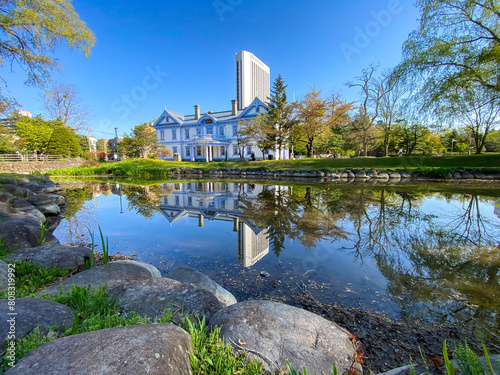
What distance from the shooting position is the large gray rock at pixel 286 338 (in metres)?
1.35

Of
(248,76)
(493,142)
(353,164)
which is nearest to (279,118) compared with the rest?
(353,164)

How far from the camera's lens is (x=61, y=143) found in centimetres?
2809

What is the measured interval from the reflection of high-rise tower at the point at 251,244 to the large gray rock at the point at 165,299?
1446 millimetres

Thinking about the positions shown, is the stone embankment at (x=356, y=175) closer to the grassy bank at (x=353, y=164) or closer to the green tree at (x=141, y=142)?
the grassy bank at (x=353, y=164)

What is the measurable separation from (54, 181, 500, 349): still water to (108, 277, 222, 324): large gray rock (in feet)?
2.53

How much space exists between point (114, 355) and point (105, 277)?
1.56 metres

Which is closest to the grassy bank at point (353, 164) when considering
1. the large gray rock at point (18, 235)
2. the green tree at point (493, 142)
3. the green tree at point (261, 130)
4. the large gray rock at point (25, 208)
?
the green tree at point (261, 130)

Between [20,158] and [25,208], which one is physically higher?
[20,158]

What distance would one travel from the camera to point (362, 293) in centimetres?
253

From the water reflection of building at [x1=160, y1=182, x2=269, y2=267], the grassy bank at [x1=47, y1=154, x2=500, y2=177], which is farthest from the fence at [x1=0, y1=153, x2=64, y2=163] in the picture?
the water reflection of building at [x1=160, y1=182, x2=269, y2=267]

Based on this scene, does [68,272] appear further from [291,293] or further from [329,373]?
[329,373]

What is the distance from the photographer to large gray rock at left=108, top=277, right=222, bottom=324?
1702 mm

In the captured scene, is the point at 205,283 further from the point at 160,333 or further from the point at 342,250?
the point at 342,250

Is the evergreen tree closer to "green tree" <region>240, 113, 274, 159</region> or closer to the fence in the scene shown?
"green tree" <region>240, 113, 274, 159</region>
